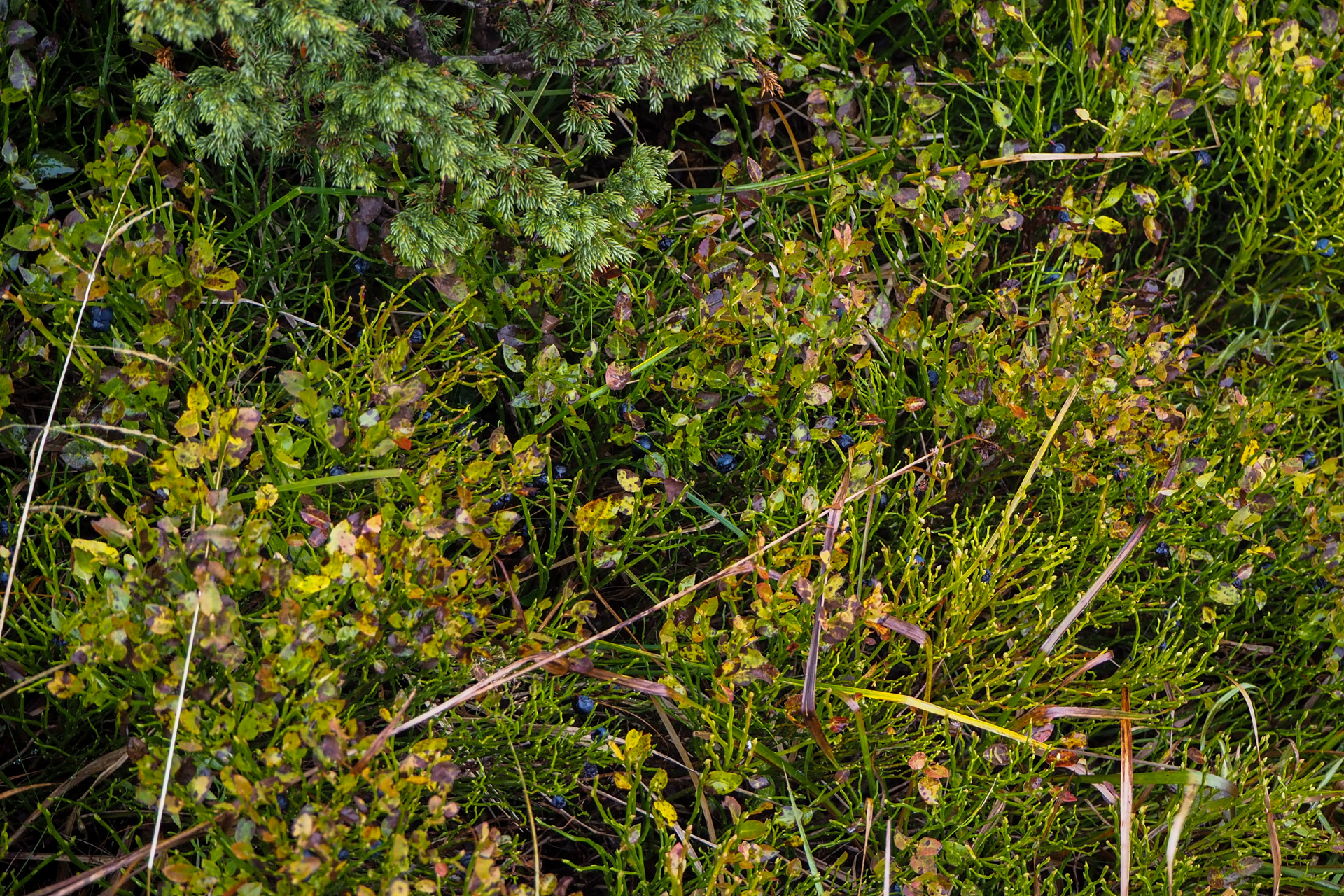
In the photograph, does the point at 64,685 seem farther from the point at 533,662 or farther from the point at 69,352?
the point at 533,662

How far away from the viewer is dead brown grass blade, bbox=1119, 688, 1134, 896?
164cm

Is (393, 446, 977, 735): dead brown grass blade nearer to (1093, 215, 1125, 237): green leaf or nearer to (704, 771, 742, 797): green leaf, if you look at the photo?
(704, 771, 742, 797): green leaf

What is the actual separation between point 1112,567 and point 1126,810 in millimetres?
447

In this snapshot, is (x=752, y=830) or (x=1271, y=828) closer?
(x=752, y=830)

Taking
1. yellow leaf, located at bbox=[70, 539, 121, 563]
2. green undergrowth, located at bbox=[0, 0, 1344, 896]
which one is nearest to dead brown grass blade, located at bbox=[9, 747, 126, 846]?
green undergrowth, located at bbox=[0, 0, 1344, 896]

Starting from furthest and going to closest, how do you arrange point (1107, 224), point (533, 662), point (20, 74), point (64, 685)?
point (1107, 224)
point (20, 74)
point (533, 662)
point (64, 685)

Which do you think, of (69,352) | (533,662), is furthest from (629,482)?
(69,352)

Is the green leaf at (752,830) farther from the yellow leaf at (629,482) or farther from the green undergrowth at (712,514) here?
the yellow leaf at (629,482)

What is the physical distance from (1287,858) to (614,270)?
1.68m

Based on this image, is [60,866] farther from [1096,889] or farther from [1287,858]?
[1287,858]

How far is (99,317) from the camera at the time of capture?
1823 mm

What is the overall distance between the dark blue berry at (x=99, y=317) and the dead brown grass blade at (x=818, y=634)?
1.30 metres

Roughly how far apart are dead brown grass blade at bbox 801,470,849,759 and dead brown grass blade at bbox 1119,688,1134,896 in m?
0.47

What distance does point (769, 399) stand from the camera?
1942 mm
